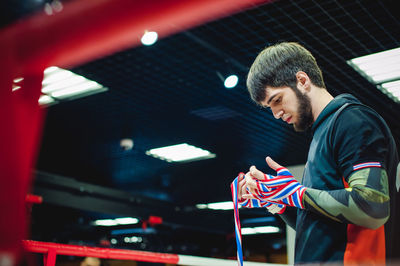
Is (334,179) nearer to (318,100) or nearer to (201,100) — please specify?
(318,100)

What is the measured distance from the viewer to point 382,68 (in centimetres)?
459

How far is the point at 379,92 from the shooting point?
518cm

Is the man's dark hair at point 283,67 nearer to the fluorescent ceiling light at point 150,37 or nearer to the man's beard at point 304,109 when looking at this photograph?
the man's beard at point 304,109

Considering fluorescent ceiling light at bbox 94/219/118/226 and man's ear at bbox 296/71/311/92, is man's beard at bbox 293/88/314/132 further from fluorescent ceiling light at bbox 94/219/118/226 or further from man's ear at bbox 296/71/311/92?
fluorescent ceiling light at bbox 94/219/118/226

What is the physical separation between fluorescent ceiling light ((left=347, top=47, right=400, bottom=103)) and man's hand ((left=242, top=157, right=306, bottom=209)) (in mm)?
3450

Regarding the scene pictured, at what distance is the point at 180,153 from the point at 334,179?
21.2 ft

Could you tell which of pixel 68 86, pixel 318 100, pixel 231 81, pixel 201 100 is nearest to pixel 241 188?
pixel 318 100

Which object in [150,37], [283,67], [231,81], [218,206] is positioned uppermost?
[150,37]

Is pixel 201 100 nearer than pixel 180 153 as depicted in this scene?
Yes

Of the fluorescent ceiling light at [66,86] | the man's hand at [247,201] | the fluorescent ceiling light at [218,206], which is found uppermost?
the fluorescent ceiling light at [66,86]

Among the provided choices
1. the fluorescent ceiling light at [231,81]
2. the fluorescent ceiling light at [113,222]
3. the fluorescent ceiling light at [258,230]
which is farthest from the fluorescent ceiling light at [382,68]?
the fluorescent ceiling light at [258,230]

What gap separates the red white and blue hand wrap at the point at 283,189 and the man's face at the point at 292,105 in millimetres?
251

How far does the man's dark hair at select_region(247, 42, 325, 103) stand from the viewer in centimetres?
151

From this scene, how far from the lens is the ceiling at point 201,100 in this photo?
3.84 meters
